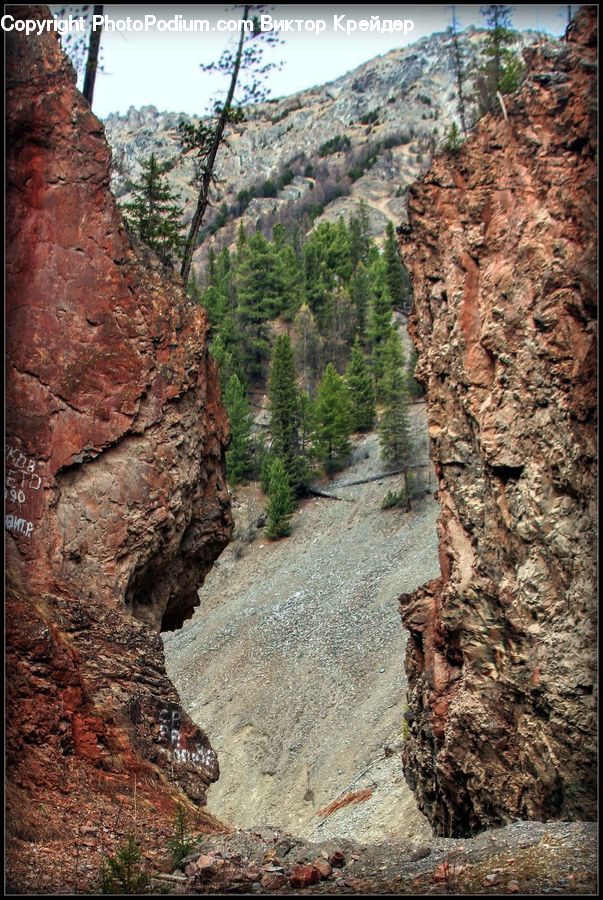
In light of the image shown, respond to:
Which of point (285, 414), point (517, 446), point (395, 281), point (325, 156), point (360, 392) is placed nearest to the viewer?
point (517, 446)

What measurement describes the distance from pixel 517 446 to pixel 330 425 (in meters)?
51.8

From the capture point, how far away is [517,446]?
45.9ft

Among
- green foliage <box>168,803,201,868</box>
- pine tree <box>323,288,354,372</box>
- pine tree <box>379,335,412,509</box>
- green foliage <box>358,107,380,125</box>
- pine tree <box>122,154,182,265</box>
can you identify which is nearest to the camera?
green foliage <box>168,803,201,868</box>

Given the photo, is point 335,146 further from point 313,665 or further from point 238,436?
point 313,665

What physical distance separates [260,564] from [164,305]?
4124cm

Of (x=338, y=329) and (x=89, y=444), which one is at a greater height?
(x=338, y=329)

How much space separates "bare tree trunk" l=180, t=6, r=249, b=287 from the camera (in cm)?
2036

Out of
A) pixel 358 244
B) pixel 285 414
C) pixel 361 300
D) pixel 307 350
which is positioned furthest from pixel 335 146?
pixel 285 414

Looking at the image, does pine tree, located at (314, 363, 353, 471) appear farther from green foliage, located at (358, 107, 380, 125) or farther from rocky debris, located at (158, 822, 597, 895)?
green foliage, located at (358, 107, 380, 125)

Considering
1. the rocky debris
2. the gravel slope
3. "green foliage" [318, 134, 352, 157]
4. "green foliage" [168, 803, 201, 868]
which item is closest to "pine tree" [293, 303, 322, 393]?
the gravel slope

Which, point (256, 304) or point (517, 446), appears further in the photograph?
point (256, 304)

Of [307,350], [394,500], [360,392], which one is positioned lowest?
[394,500]

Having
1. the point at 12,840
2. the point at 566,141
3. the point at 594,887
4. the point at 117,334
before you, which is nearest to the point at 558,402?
the point at 566,141

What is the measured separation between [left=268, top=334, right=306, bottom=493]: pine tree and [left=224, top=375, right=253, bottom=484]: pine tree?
216 centimetres
